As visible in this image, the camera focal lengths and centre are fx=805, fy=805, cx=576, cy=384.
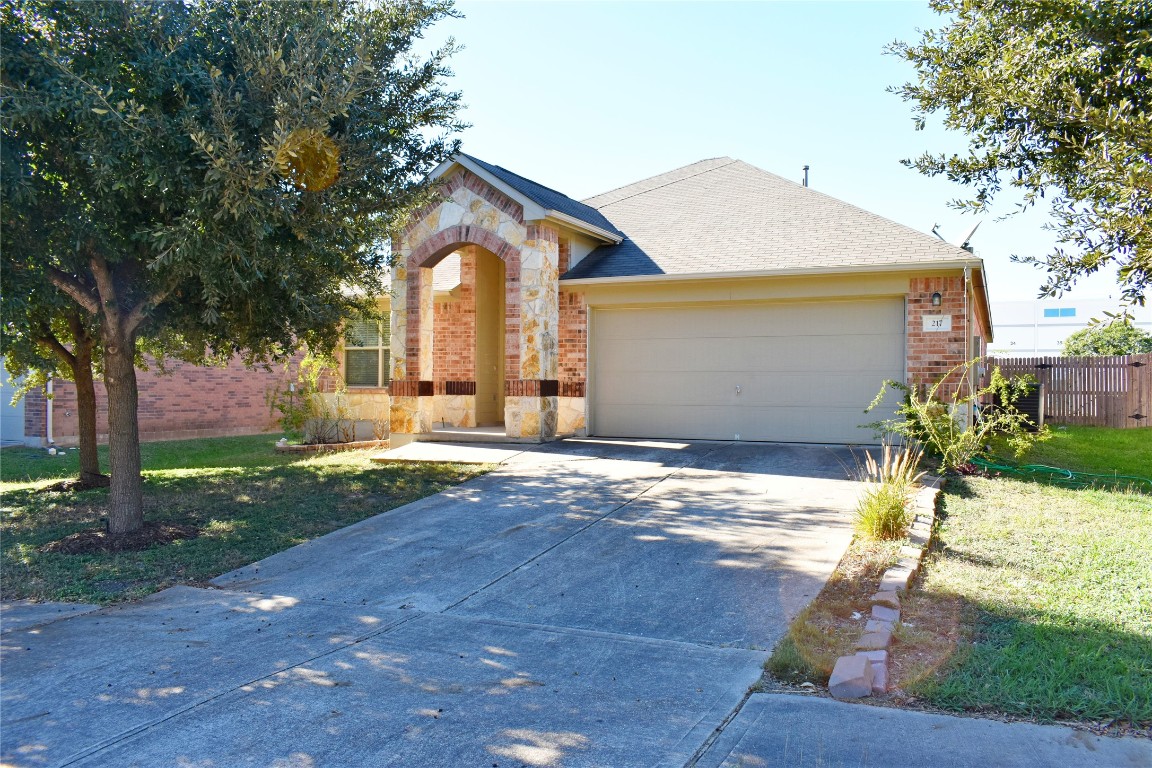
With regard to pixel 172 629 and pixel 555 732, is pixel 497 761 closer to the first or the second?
pixel 555 732

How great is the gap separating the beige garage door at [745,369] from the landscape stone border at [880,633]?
17.6 ft

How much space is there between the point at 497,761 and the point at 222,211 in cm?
537

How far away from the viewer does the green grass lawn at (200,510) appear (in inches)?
284

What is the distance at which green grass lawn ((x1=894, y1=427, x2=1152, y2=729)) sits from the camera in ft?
14.0

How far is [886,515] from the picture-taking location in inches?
282

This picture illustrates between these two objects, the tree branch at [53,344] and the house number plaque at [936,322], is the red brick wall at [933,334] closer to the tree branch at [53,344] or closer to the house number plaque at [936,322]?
the house number plaque at [936,322]

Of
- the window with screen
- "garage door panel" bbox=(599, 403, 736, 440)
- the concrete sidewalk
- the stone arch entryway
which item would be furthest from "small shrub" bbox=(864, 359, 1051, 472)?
the window with screen

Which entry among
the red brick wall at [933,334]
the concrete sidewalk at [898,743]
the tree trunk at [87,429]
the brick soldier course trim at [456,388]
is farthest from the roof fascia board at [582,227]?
Answer: the concrete sidewalk at [898,743]

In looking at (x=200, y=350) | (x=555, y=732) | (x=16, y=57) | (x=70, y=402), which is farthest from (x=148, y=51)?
(x=70, y=402)

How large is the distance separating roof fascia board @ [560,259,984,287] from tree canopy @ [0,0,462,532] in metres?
5.49

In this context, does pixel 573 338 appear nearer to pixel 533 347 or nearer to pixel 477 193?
pixel 533 347

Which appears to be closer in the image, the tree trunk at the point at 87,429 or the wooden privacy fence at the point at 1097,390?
the tree trunk at the point at 87,429

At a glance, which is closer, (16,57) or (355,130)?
(16,57)

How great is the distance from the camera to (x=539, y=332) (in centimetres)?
→ 1352
